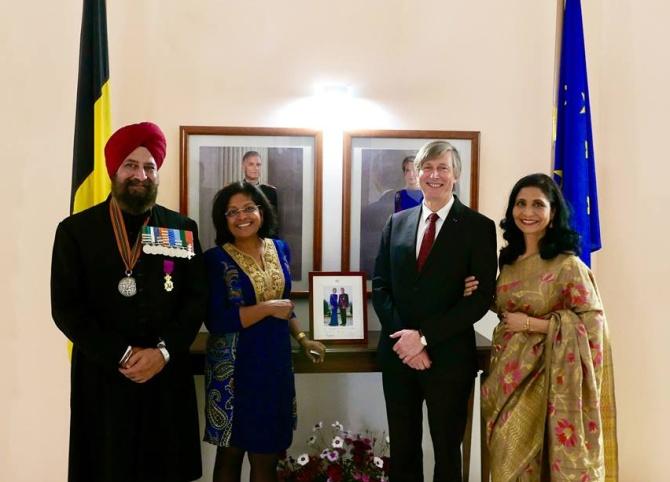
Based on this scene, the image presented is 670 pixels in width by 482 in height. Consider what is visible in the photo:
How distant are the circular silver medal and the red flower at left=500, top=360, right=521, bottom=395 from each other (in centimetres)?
140

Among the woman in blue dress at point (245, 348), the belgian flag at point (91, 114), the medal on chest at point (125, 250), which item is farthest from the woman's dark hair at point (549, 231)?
the belgian flag at point (91, 114)

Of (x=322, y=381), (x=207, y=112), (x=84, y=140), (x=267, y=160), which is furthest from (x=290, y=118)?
(x=322, y=381)

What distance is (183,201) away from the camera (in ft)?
8.71

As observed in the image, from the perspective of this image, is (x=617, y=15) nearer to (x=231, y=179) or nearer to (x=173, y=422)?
(x=231, y=179)

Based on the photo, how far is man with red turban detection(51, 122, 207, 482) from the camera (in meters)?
1.78

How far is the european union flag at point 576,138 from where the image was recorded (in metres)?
2.47

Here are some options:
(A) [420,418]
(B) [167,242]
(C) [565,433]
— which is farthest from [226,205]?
(C) [565,433]

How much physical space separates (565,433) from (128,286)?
5.41 ft

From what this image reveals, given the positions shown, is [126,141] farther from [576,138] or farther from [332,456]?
[576,138]

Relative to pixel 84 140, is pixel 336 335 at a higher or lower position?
lower

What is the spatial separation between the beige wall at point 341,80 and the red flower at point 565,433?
114cm

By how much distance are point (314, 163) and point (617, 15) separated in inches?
70.2

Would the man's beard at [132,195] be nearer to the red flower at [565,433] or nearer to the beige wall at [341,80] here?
the beige wall at [341,80]

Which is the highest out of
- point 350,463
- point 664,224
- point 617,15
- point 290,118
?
point 617,15
